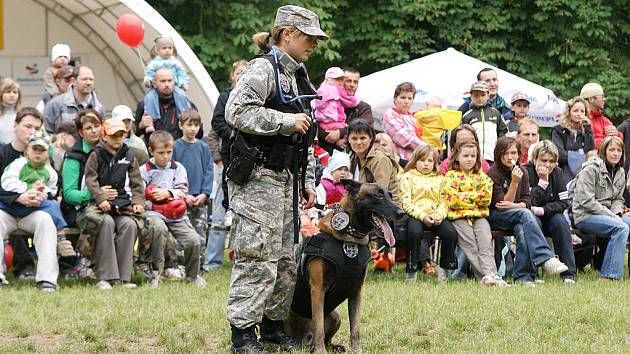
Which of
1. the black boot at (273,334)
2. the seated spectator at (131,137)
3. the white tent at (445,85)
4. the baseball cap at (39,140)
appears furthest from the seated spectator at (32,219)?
the white tent at (445,85)

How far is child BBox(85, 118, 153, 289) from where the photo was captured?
1131cm

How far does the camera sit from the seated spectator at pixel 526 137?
43.0 ft

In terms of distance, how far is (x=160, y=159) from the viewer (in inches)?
468

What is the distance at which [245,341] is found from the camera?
281 inches

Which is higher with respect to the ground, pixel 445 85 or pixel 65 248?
pixel 445 85

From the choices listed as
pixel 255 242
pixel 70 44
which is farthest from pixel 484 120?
pixel 70 44

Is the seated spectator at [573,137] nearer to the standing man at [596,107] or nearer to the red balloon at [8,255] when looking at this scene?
the standing man at [596,107]

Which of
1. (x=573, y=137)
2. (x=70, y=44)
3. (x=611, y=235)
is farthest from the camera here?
(x=70, y=44)

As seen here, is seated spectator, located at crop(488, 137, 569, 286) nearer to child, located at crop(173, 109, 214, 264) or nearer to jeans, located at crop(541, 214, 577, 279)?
jeans, located at crop(541, 214, 577, 279)

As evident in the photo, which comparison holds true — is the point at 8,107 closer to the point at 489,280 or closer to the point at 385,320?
the point at 489,280

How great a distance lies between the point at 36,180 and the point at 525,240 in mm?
5290

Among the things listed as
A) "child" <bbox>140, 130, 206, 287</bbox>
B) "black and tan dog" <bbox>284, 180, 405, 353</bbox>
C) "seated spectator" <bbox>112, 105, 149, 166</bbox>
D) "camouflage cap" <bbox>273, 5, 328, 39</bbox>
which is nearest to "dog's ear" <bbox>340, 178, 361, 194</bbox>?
"black and tan dog" <bbox>284, 180, 405, 353</bbox>

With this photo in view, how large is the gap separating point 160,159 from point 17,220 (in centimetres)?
166

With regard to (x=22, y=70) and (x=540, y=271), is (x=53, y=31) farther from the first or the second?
(x=540, y=271)
